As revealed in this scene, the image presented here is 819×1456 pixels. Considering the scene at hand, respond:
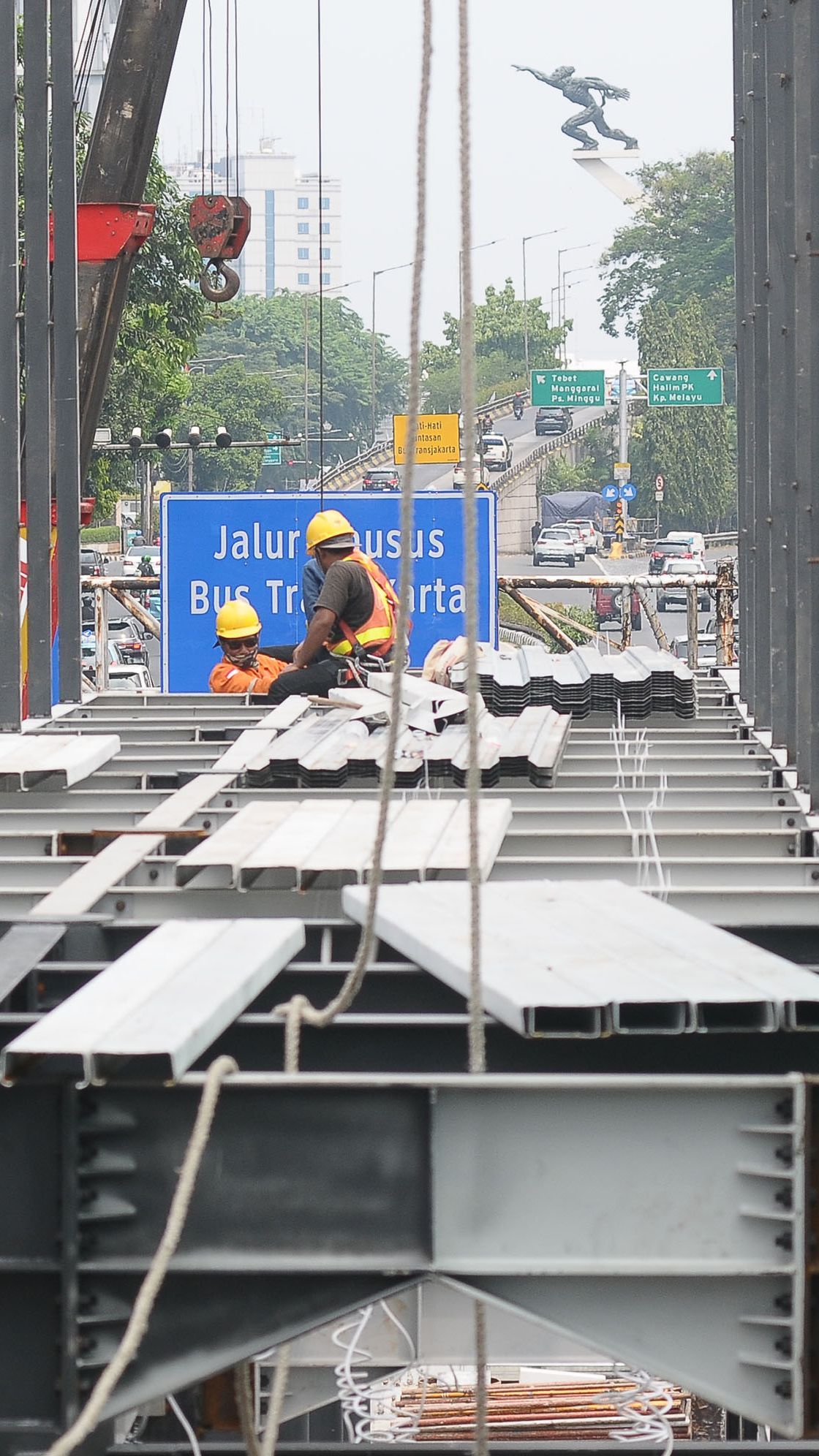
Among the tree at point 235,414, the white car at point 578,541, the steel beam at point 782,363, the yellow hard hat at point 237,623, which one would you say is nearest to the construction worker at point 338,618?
the yellow hard hat at point 237,623

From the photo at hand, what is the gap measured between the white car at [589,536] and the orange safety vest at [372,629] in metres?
68.1

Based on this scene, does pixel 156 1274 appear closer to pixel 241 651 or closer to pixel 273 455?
pixel 241 651

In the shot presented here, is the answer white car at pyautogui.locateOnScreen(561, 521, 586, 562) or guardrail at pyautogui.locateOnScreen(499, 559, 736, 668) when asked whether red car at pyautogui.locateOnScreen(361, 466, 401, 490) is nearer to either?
white car at pyautogui.locateOnScreen(561, 521, 586, 562)

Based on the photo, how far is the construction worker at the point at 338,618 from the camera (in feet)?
41.5

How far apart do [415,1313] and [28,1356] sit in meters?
2.89

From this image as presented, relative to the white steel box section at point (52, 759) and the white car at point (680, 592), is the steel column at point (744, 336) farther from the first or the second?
the white car at point (680, 592)

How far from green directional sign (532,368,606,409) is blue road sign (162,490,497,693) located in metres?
45.0

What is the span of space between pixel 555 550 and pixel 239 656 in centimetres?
6278

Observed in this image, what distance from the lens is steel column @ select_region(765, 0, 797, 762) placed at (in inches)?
409

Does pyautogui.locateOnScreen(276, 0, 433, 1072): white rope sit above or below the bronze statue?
below

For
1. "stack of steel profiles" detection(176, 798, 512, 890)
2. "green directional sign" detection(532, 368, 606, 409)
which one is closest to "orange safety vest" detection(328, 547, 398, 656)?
"stack of steel profiles" detection(176, 798, 512, 890)

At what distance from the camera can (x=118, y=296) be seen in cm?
1647

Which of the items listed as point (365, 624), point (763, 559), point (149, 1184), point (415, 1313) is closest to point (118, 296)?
point (365, 624)

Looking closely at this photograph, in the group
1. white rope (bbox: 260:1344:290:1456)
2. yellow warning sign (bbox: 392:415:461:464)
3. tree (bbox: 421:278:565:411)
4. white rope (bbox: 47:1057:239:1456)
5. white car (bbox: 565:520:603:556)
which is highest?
tree (bbox: 421:278:565:411)
